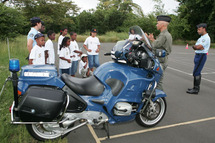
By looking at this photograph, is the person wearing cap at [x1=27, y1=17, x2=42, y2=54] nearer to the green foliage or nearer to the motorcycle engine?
the motorcycle engine

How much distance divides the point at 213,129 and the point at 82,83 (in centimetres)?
287

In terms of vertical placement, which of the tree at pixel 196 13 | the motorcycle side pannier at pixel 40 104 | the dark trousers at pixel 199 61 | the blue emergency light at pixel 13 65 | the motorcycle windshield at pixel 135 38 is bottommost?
the motorcycle side pannier at pixel 40 104

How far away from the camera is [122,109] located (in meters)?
2.93

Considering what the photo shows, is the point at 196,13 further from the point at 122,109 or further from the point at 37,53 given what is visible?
the point at 122,109

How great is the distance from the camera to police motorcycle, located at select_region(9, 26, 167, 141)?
244 cm

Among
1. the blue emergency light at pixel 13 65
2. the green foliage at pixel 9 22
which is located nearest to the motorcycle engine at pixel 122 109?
the blue emergency light at pixel 13 65

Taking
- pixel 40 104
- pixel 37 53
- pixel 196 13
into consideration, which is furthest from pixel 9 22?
pixel 196 13

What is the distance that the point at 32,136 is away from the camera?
279 centimetres

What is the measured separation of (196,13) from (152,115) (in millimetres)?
30092

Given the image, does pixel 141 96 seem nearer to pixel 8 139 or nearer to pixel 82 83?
pixel 82 83

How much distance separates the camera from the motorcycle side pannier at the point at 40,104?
2393 mm

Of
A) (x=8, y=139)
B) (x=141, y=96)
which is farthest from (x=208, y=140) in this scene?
(x=8, y=139)

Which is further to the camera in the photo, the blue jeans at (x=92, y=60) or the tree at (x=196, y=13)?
the tree at (x=196, y=13)

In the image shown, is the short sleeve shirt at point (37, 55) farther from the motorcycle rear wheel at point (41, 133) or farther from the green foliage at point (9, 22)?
the green foliage at point (9, 22)
